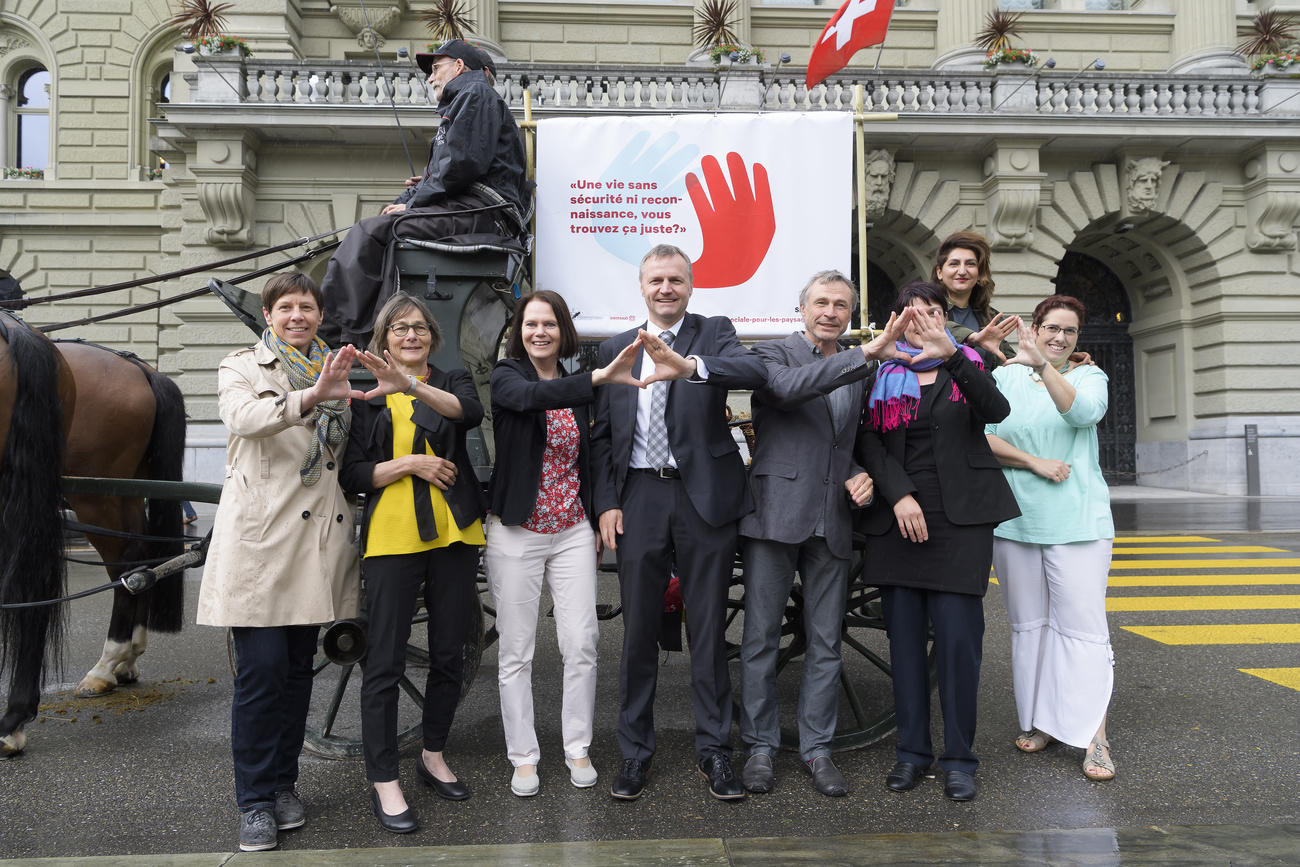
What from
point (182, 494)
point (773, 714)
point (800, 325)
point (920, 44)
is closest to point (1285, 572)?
point (800, 325)

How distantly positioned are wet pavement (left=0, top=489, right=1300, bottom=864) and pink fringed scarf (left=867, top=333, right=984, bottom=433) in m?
1.47

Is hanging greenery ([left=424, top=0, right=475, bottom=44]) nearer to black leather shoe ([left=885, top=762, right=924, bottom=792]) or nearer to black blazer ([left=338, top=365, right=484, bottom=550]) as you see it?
black blazer ([left=338, top=365, right=484, bottom=550])

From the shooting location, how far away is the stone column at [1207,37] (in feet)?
57.0

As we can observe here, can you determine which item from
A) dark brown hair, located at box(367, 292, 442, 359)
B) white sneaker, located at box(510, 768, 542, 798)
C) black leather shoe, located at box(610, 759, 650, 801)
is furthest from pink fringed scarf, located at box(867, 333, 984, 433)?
white sneaker, located at box(510, 768, 542, 798)

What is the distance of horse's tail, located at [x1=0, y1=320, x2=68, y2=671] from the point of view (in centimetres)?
387

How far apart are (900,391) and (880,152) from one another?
44.4 feet

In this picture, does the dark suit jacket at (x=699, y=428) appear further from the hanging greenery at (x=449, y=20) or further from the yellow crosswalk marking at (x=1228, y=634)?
the hanging greenery at (x=449, y=20)

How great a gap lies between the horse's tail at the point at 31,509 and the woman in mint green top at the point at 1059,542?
4.22 meters

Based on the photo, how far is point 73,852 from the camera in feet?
9.68

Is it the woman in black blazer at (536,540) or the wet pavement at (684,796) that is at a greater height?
the woman in black blazer at (536,540)

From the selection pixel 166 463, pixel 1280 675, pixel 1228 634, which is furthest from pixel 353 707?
pixel 1228 634

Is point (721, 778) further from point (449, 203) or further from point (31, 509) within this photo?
point (31, 509)

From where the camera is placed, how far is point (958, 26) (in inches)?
694

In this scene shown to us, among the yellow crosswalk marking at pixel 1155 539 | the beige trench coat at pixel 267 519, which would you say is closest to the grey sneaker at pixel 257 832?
the beige trench coat at pixel 267 519
